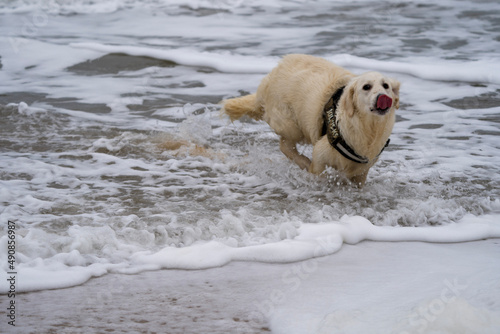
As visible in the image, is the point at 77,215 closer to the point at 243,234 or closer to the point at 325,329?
the point at 243,234

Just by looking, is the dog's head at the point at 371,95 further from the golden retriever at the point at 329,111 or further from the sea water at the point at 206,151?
the sea water at the point at 206,151

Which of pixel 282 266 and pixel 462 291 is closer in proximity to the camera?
pixel 462 291

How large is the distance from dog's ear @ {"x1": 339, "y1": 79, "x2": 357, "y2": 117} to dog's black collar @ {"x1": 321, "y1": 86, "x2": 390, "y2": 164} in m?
0.14

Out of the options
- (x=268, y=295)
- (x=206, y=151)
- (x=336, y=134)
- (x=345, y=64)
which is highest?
(x=345, y=64)

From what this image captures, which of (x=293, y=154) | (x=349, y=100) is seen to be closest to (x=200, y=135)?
(x=293, y=154)

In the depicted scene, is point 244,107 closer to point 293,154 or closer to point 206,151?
point 206,151

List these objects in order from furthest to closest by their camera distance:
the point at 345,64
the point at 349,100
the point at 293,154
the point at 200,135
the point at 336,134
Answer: the point at 345,64 → the point at 200,135 → the point at 293,154 → the point at 336,134 → the point at 349,100

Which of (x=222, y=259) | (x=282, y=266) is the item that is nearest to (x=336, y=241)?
(x=282, y=266)

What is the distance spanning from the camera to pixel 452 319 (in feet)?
9.62

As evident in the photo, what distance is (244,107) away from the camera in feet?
20.3

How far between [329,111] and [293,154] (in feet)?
2.98

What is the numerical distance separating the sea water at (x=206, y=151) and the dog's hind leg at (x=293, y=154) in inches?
5.1

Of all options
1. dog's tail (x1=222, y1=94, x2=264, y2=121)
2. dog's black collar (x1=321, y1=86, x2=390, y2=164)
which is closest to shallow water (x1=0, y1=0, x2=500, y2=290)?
dog's tail (x1=222, y1=94, x2=264, y2=121)

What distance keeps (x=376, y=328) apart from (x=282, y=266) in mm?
979
